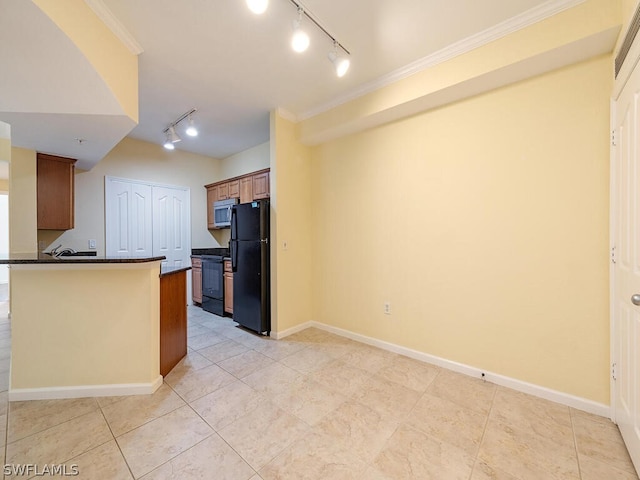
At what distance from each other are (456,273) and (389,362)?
110 centimetres

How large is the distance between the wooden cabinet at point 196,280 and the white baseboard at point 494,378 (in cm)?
217

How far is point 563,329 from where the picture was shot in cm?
192

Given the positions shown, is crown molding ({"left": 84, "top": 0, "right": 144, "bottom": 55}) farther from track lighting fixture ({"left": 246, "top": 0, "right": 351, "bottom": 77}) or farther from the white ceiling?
track lighting fixture ({"left": 246, "top": 0, "right": 351, "bottom": 77})

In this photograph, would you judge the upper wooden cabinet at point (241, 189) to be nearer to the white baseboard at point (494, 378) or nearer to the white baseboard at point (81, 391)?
the white baseboard at point (494, 378)

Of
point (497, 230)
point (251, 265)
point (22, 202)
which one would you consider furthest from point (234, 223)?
point (497, 230)

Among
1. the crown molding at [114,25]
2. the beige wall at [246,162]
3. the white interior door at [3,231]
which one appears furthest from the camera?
the white interior door at [3,231]

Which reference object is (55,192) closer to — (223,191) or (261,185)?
(223,191)

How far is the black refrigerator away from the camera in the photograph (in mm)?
3295

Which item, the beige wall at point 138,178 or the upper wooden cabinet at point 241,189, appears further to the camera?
the upper wooden cabinet at point 241,189

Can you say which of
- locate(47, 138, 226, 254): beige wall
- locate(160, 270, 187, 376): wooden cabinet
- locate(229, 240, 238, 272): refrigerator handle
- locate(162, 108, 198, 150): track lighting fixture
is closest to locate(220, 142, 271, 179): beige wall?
locate(47, 138, 226, 254): beige wall

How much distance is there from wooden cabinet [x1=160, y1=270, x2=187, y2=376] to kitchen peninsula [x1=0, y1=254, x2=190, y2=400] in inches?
7.8

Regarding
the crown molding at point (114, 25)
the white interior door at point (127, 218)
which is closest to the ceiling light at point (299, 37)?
the crown molding at point (114, 25)

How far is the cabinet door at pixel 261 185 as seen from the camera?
12.9 feet

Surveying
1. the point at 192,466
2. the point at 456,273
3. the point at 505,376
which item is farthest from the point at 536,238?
the point at 192,466
